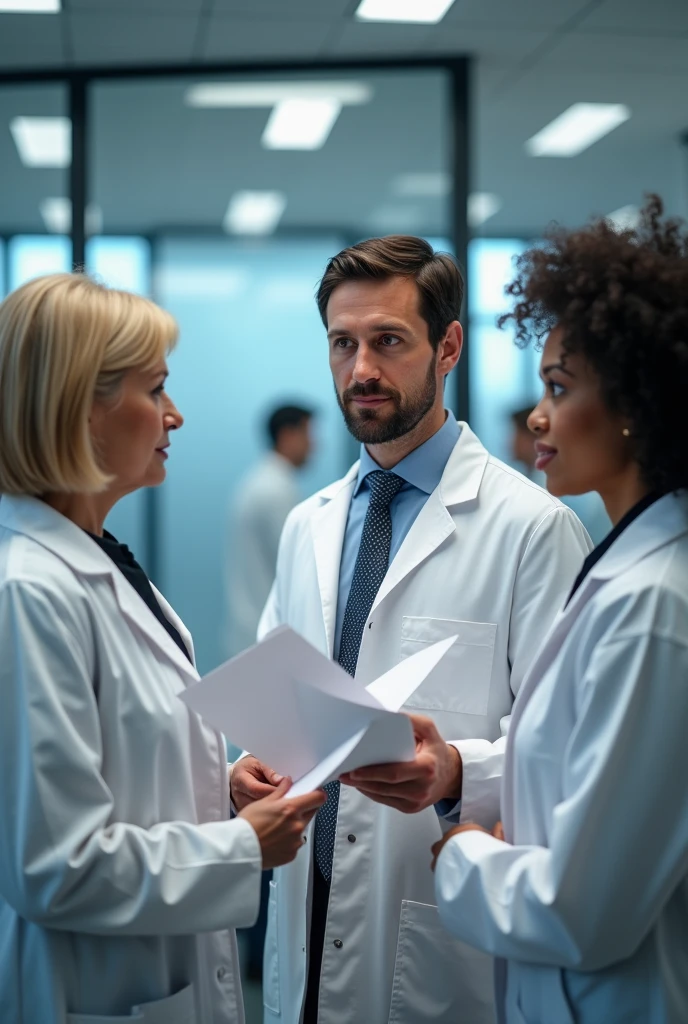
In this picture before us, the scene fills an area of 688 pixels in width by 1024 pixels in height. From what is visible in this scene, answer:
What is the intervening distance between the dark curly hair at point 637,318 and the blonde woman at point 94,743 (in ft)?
1.79

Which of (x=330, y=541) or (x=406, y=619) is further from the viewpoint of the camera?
(x=330, y=541)

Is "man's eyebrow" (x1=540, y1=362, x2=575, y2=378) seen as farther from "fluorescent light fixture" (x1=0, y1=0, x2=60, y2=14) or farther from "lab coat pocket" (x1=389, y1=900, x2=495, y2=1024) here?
"fluorescent light fixture" (x1=0, y1=0, x2=60, y2=14)

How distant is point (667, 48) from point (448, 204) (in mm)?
942

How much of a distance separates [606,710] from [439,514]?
0.70m

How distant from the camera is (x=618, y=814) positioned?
1.05 m

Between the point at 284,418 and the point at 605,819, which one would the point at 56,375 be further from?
the point at 284,418

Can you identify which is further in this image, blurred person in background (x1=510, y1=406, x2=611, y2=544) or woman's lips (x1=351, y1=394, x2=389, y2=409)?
blurred person in background (x1=510, y1=406, x2=611, y2=544)

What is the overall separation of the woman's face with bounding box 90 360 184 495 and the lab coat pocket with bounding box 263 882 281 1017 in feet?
2.85

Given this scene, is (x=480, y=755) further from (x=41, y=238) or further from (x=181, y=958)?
(x=41, y=238)

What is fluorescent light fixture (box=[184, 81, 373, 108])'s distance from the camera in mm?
3602

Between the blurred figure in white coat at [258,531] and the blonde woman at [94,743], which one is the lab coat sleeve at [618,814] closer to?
the blonde woman at [94,743]

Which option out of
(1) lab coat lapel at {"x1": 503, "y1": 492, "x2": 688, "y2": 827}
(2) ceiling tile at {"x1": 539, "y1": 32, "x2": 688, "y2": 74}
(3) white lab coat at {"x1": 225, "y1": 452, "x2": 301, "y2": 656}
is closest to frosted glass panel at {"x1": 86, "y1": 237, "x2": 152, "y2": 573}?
(3) white lab coat at {"x1": 225, "y1": 452, "x2": 301, "y2": 656}

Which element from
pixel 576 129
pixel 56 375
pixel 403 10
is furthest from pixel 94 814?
pixel 576 129

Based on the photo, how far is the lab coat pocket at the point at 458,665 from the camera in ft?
5.29
